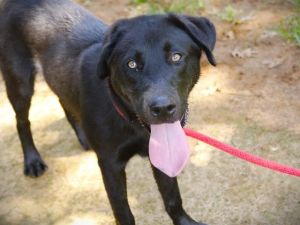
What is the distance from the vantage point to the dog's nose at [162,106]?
255 cm

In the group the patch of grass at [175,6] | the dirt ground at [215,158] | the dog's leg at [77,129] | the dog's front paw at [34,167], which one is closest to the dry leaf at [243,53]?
the dirt ground at [215,158]

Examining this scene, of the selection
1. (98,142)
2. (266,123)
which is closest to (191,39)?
(98,142)

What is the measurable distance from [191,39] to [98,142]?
837 millimetres

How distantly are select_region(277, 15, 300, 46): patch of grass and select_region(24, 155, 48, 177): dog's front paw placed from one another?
2.70 meters

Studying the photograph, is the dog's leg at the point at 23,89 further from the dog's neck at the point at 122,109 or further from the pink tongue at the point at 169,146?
the pink tongue at the point at 169,146

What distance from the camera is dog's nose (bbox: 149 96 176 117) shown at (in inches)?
101

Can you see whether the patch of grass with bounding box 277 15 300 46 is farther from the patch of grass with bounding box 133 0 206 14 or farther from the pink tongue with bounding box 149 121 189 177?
the pink tongue with bounding box 149 121 189 177

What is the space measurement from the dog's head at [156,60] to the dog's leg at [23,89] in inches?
45.7

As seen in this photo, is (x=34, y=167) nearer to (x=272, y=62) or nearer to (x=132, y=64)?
(x=132, y=64)

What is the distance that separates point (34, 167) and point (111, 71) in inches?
64.5

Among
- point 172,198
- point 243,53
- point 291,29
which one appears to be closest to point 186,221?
point 172,198

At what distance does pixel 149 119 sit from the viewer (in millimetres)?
2654

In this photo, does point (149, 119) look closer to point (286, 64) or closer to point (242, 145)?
point (242, 145)

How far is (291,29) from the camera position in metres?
5.30
